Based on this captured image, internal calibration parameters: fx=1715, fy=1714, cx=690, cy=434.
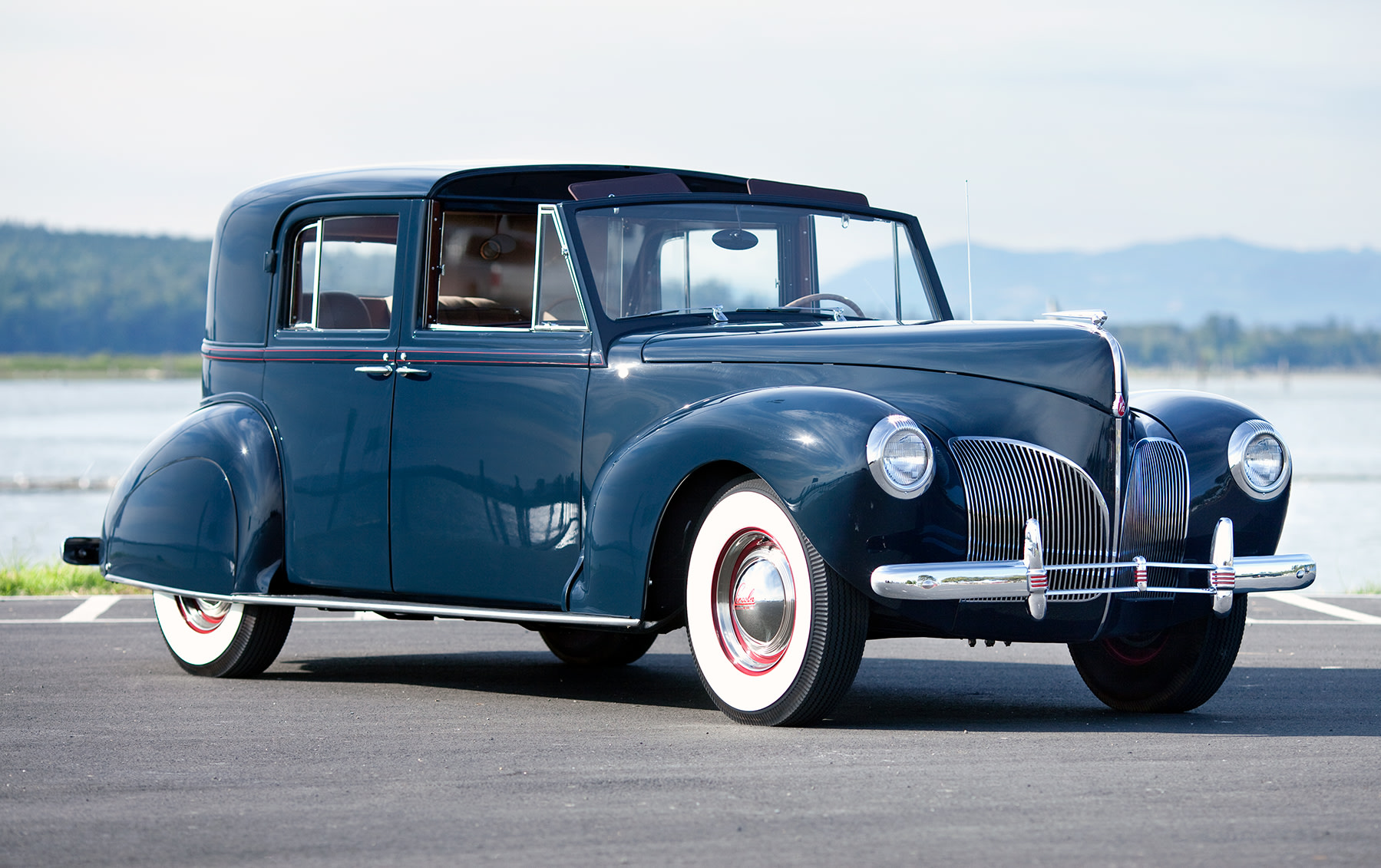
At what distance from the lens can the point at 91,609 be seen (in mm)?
10945

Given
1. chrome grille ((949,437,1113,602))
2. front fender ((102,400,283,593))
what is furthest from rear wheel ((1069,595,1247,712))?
front fender ((102,400,283,593))

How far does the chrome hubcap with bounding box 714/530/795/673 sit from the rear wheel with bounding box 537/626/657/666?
2145mm

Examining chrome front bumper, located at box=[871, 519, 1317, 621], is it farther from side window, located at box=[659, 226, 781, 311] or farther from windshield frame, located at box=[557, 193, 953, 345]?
side window, located at box=[659, 226, 781, 311]

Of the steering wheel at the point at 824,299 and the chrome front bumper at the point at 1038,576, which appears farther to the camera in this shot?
the steering wheel at the point at 824,299

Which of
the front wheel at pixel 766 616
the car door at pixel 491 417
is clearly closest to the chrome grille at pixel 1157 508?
the front wheel at pixel 766 616

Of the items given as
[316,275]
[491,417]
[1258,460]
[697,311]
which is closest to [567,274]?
[697,311]

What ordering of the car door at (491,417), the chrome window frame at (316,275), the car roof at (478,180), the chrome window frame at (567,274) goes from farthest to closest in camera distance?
1. the chrome window frame at (316,275)
2. the car roof at (478,180)
3. the chrome window frame at (567,274)
4. the car door at (491,417)

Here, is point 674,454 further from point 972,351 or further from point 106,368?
point 106,368

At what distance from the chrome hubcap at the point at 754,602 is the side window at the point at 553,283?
4.37ft

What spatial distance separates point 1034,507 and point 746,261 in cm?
194

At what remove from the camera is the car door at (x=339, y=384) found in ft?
24.0

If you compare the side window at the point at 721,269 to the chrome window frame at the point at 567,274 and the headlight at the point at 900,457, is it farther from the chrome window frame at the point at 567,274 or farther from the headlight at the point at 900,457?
the headlight at the point at 900,457

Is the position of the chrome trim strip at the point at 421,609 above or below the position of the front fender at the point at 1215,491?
below

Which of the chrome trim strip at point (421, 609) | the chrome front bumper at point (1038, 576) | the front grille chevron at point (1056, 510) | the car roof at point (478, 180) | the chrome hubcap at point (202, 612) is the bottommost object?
the chrome hubcap at point (202, 612)
